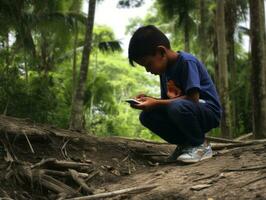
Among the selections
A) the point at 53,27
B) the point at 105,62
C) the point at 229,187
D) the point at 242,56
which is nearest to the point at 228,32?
the point at 53,27

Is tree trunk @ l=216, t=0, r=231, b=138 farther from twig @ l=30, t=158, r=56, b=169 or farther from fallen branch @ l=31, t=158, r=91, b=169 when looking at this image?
twig @ l=30, t=158, r=56, b=169

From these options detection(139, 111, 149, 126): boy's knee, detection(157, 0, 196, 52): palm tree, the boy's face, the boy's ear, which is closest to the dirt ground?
detection(139, 111, 149, 126): boy's knee

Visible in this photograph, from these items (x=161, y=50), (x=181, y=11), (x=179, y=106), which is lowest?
(x=179, y=106)

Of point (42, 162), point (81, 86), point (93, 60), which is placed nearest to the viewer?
point (42, 162)

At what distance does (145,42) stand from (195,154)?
37.5 inches

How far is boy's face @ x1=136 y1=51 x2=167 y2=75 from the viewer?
414 centimetres

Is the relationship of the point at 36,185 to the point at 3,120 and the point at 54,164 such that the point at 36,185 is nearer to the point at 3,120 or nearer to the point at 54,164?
the point at 54,164

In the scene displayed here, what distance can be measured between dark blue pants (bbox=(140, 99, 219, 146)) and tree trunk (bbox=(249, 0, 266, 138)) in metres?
2.71

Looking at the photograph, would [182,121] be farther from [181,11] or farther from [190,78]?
[181,11]

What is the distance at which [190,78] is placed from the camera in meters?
4.00

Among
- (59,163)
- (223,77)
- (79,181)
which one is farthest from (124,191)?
(223,77)

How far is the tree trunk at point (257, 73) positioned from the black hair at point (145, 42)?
3176 millimetres

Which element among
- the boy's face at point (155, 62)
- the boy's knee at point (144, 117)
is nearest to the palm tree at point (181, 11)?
the boy's knee at point (144, 117)

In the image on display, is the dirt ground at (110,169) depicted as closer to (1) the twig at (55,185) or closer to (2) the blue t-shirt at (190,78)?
(1) the twig at (55,185)
